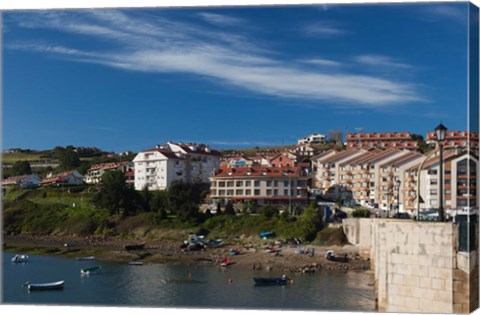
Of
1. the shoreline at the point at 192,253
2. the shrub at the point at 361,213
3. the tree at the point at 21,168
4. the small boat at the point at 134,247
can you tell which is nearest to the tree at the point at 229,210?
the shoreline at the point at 192,253

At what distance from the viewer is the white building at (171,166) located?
829 inches

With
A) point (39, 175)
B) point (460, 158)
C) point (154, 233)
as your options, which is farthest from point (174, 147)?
point (460, 158)

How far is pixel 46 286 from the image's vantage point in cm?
1329

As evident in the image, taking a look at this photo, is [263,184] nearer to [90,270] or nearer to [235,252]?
[235,252]

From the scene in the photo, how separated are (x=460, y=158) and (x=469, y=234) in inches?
78.9

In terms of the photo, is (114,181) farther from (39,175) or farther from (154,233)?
(39,175)

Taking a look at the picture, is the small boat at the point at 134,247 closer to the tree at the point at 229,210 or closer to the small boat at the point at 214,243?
the small boat at the point at 214,243

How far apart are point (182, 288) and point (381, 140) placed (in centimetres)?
699

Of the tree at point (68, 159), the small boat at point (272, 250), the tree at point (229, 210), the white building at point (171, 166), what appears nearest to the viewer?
the small boat at point (272, 250)

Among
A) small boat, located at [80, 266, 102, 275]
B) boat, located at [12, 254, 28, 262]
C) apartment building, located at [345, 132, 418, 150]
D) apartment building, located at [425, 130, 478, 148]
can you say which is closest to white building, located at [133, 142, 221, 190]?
apartment building, located at [345, 132, 418, 150]

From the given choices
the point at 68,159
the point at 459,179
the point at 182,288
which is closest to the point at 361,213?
the point at 182,288

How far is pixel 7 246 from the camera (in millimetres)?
21156

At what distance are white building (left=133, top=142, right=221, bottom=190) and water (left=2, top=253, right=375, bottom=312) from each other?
15.3ft

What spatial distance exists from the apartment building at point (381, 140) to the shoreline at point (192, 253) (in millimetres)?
2811
